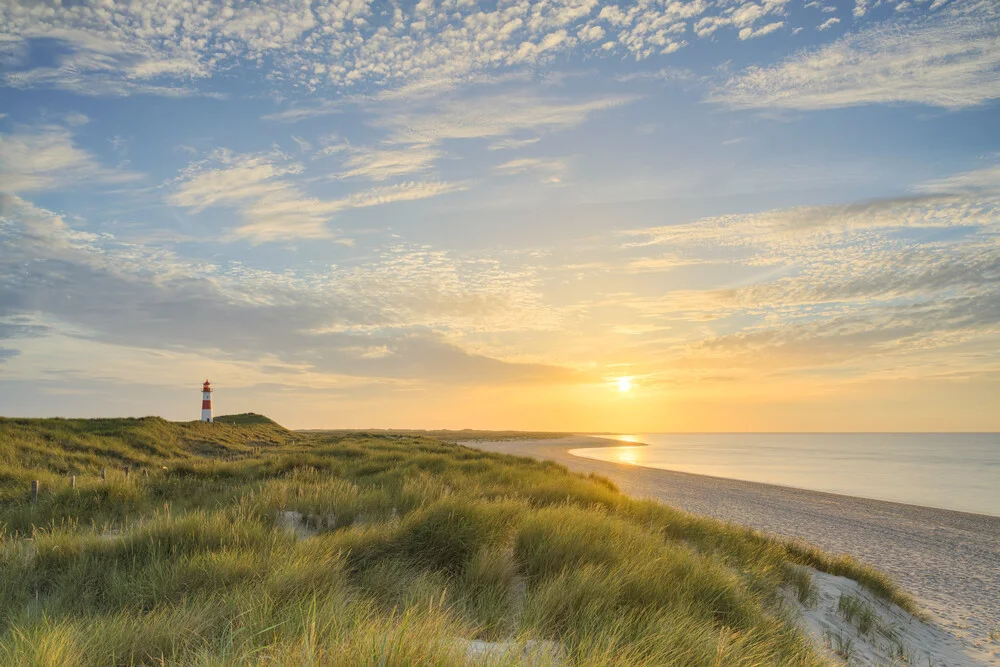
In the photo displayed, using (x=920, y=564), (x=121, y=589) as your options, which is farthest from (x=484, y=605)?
(x=920, y=564)

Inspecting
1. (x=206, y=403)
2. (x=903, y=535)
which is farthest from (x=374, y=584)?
(x=206, y=403)

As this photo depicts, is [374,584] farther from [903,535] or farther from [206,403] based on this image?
[206,403]

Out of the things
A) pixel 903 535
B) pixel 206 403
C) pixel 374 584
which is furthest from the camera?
pixel 206 403

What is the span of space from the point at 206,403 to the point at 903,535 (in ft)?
142

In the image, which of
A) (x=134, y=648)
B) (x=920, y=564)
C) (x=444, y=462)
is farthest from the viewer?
(x=444, y=462)

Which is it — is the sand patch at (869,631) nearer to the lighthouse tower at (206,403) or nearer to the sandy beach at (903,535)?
the sandy beach at (903,535)

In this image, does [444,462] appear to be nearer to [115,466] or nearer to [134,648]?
[115,466]

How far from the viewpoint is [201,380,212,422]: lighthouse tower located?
43.0 m

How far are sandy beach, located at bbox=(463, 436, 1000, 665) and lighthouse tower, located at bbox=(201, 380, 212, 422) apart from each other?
31.0 m

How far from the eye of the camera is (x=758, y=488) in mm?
31031

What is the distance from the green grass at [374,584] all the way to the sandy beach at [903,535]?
1.91 metres

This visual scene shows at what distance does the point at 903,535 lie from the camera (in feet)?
60.5

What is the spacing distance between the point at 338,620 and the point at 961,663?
8646 mm

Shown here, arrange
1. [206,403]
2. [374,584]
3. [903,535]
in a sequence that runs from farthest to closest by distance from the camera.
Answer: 1. [206,403]
2. [903,535]
3. [374,584]
